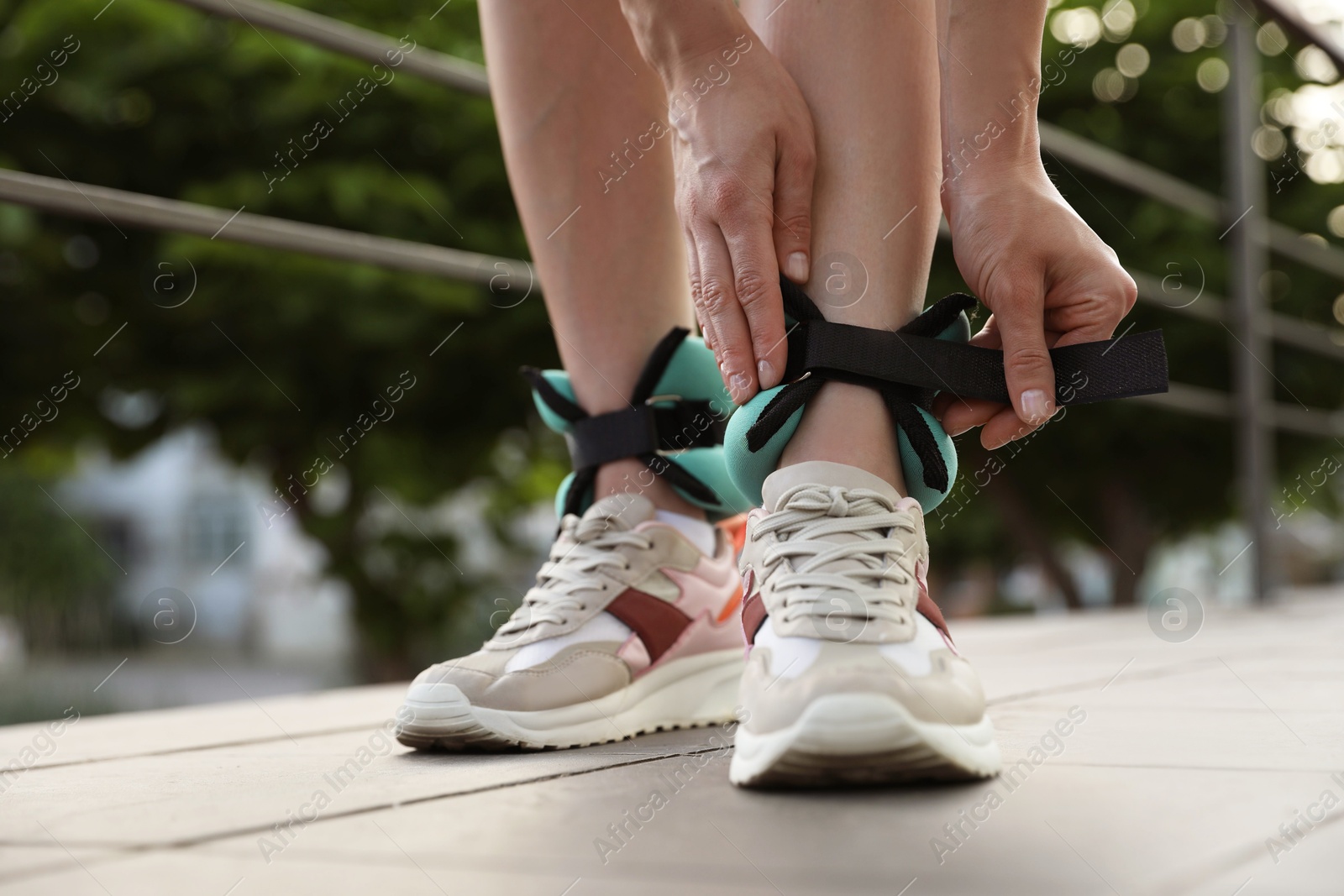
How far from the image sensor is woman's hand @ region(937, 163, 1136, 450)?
0.74 m

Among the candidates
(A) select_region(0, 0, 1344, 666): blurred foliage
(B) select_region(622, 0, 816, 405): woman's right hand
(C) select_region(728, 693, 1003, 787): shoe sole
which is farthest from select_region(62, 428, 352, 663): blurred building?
(C) select_region(728, 693, 1003, 787): shoe sole

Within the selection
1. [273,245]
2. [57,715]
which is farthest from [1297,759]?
[57,715]

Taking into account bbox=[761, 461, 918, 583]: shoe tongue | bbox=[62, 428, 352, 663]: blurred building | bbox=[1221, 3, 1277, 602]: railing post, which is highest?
bbox=[761, 461, 918, 583]: shoe tongue

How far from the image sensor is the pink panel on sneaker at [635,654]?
900 mm

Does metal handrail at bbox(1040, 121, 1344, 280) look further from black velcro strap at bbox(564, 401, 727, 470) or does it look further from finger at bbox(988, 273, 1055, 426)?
finger at bbox(988, 273, 1055, 426)

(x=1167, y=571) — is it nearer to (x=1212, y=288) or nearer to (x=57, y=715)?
(x=1212, y=288)

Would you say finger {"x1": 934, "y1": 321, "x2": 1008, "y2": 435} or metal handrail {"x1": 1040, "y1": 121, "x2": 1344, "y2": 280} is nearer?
finger {"x1": 934, "y1": 321, "x2": 1008, "y2": 435}

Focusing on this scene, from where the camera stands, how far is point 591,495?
3.26 ft

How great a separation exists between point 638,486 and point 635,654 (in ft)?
0.44

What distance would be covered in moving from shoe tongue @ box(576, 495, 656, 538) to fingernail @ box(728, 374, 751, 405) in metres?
0.21

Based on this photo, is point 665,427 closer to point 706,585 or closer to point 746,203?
point 706,585

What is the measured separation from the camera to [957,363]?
29.5 inches

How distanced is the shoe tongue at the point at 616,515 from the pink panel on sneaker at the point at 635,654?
0.28ft

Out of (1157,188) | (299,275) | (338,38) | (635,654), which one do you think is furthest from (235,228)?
(299,275)
